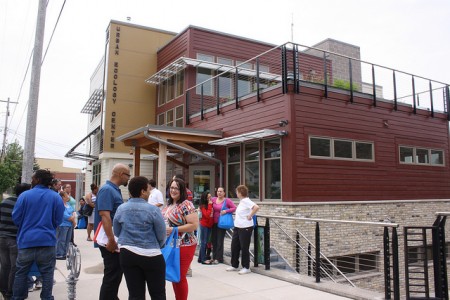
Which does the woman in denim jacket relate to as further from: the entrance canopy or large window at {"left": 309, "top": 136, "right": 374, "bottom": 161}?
the entrance canopy

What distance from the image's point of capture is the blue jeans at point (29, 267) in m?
4.55

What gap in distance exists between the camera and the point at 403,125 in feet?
44.4

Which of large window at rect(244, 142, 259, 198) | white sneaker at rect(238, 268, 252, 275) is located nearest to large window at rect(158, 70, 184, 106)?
large window at rect(244, 142, 259, 198)

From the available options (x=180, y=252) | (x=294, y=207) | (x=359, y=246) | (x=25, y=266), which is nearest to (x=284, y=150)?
(x=294, y=207)

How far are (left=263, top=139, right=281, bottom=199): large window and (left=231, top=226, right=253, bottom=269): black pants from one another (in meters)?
3.49

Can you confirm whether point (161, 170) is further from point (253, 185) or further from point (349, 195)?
point (349, 195)

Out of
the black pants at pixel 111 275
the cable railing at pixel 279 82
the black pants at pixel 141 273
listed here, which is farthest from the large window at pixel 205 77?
the black pants at pixel 141 273

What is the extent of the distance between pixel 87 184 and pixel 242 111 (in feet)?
53.2

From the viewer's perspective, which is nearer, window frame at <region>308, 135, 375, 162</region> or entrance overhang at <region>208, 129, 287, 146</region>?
entrance overhang at <region>208, 129, 287, 146</region>

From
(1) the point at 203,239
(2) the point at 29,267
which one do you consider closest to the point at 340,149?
(1) the point at 203,239

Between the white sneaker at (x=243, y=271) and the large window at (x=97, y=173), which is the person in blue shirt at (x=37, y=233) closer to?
the white sneaker at (x=243, y=271)

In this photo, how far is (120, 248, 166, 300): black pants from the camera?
11.9ft

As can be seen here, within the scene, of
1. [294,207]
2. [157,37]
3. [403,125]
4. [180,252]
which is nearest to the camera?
[180,252]

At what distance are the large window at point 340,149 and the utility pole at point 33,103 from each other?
7.02 meters
